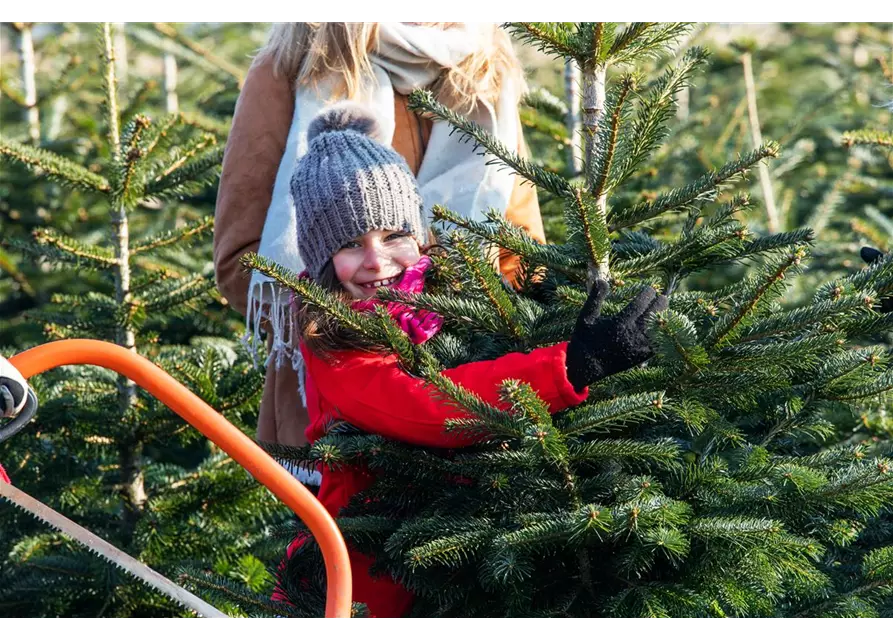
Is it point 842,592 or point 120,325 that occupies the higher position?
point 120,325

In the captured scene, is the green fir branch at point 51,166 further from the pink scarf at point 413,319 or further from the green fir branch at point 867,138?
the green fir branch at point 867,138

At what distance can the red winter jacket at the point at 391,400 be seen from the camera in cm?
260

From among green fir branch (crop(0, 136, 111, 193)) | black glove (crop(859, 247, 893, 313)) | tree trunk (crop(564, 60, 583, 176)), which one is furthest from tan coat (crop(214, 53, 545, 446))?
tree trunk (crop(564, 60, 583, 176))

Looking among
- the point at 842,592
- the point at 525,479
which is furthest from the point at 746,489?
the point at 525,479

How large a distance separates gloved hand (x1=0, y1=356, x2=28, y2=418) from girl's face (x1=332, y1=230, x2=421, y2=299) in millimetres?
1083

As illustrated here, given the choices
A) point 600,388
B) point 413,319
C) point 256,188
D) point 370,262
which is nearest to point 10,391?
point 413,319

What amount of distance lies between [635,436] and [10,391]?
1380 mm

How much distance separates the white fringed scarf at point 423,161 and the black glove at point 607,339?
1158mm

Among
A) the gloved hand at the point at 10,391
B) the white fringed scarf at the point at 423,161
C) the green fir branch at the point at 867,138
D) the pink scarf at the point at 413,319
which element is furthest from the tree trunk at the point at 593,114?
the green fir branch at the point at 867,138

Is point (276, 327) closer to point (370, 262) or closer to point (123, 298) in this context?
point (370, 262)

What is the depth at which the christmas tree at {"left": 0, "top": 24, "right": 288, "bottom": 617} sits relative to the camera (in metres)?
4.12

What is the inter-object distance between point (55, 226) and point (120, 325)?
2.37 meters

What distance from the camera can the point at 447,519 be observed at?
8.86 ft
